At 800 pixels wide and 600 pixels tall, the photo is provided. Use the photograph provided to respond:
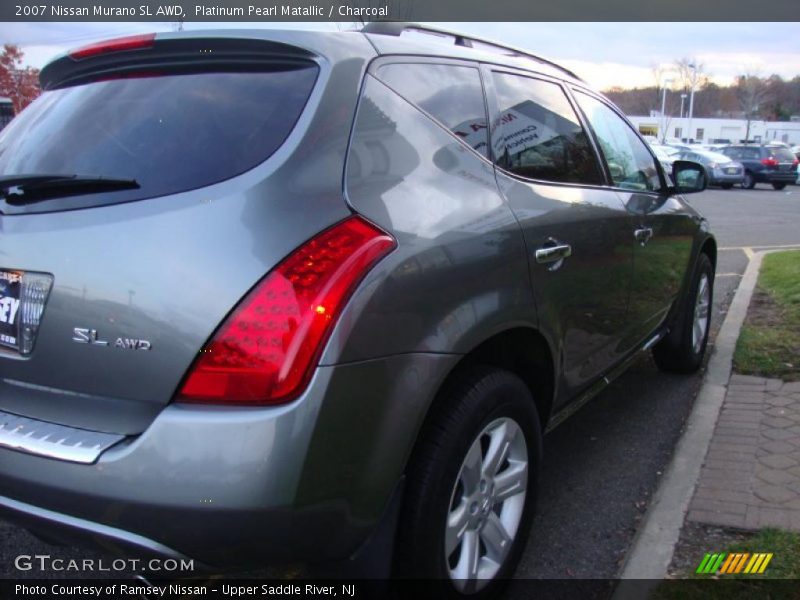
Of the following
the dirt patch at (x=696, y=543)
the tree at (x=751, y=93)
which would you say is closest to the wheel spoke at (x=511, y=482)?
the dirt patch at (x=696, y=543)

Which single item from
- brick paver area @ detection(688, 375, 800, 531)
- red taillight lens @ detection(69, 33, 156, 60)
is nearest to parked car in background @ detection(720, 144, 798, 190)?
brick paver area @ detection(688, 375, 800, 531)

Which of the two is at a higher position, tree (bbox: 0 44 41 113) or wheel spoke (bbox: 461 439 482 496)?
tree (bbox: 0 44 41 113)

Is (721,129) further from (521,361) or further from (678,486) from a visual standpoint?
(521,361)

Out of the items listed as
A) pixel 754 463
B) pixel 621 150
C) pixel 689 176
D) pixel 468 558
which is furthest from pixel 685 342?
pixel 468 558

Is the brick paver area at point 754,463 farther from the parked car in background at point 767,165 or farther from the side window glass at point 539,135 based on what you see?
the parked car in background at point 767,165

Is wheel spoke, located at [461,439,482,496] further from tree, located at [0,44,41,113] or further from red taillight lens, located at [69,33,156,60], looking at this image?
tree, located at [0,44,41,113]

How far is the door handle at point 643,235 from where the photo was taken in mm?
3416

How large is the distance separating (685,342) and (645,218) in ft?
4.47

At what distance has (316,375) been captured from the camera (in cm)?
165

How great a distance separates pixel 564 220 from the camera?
269cm

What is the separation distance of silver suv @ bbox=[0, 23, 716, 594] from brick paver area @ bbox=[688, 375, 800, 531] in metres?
1.06

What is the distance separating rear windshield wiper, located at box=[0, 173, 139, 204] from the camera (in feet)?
6.13

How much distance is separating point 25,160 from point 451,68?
1407mm
